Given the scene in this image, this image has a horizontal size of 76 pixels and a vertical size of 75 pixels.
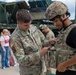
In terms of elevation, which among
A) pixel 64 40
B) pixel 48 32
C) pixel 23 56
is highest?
pixel 64 40

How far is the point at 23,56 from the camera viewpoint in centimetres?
348

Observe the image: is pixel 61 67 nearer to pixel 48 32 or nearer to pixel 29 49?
pixel 29 49

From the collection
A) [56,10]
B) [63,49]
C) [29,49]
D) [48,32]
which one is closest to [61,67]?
[63,49]

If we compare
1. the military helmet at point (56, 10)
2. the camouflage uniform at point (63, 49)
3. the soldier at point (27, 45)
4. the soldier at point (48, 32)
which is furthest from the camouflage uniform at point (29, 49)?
the soldier at point (48, 32)

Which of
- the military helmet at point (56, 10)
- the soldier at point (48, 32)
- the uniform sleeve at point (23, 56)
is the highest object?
the military helmet at point (56, 10)

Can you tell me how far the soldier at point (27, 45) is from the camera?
A: 3.47 metres

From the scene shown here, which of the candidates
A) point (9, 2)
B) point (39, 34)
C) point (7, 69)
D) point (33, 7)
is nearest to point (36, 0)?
point (33, 7)

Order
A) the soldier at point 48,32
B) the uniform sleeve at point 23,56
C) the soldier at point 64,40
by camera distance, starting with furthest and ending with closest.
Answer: the soldier at point 48,32, the uniform sleeve at point 23,56, the soldier at point 64,40

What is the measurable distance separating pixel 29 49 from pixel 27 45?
0.19ft

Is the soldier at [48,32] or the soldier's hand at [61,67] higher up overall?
the soldier's hand at [61,67]

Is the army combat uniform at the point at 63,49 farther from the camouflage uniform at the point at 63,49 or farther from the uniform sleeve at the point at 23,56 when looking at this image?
the uniform sleeve at the point at 23,56

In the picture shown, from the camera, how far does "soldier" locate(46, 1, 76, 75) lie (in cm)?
294

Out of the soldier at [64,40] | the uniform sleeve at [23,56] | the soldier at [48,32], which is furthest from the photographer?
the soldier at [48,32]

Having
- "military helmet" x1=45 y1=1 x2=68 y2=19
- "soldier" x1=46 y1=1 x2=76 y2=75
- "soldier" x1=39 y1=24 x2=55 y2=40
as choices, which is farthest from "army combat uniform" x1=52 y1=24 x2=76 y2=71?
"soldier" x1=39 y1=24 x2=55 y2=40
